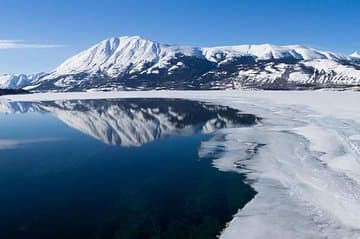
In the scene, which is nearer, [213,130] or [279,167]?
[279,167]

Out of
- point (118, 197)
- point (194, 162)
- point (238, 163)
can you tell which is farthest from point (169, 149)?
point (118, 197)

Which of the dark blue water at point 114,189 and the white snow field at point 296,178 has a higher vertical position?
the white snow field at point 296,178

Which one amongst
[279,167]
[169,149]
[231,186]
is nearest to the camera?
[231,186]

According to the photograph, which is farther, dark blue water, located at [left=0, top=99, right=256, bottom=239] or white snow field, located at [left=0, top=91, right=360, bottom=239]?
dark blue water, located at [left=0, top=99, right=256, bottom=239]

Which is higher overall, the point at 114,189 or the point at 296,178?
the point at 296,178

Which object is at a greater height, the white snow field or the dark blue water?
the white snow field

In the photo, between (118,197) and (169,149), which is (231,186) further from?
(169,149)

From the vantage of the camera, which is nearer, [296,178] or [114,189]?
[114,189]

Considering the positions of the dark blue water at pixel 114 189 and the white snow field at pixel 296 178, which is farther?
the dark blue water at pixel 114 189
